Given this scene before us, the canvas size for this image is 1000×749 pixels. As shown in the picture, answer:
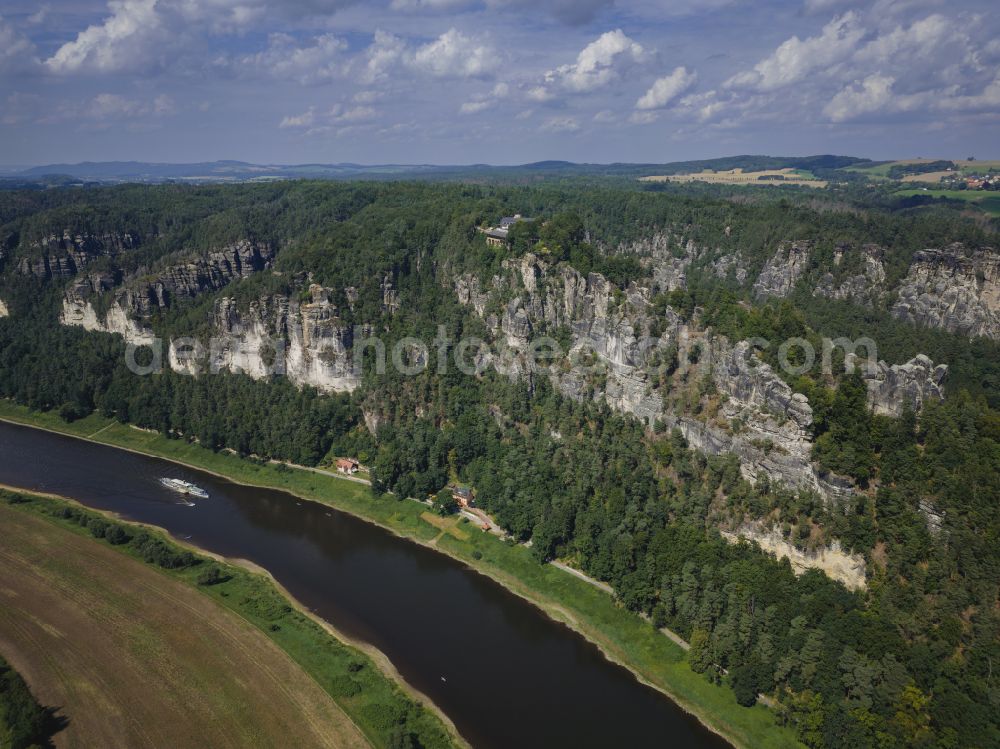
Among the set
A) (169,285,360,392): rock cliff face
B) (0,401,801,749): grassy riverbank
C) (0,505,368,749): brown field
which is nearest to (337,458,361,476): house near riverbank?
(0,401,801,749): grassy riverbank

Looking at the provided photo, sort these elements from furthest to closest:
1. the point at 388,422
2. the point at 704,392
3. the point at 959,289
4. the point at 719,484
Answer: the point at 959,289
the point at 388,422
the point at 704,392
the point at 719,484

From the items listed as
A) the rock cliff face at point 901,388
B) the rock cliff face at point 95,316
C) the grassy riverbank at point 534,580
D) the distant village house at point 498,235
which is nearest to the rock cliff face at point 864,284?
the distant village house at point 498,235

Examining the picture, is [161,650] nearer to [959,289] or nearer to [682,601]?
[682,601]

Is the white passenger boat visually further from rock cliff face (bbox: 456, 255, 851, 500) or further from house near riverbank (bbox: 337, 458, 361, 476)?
rock cliff face (bbox: 456, 255, 851, 500)

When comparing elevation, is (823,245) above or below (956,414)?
above

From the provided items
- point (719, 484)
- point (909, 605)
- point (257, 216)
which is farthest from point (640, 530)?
point (257, 216)

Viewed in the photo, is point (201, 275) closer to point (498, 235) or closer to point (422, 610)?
point (498, 235)

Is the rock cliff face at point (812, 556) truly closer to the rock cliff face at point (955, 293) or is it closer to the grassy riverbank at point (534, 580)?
the grassy riverbank at point (534, 580)
